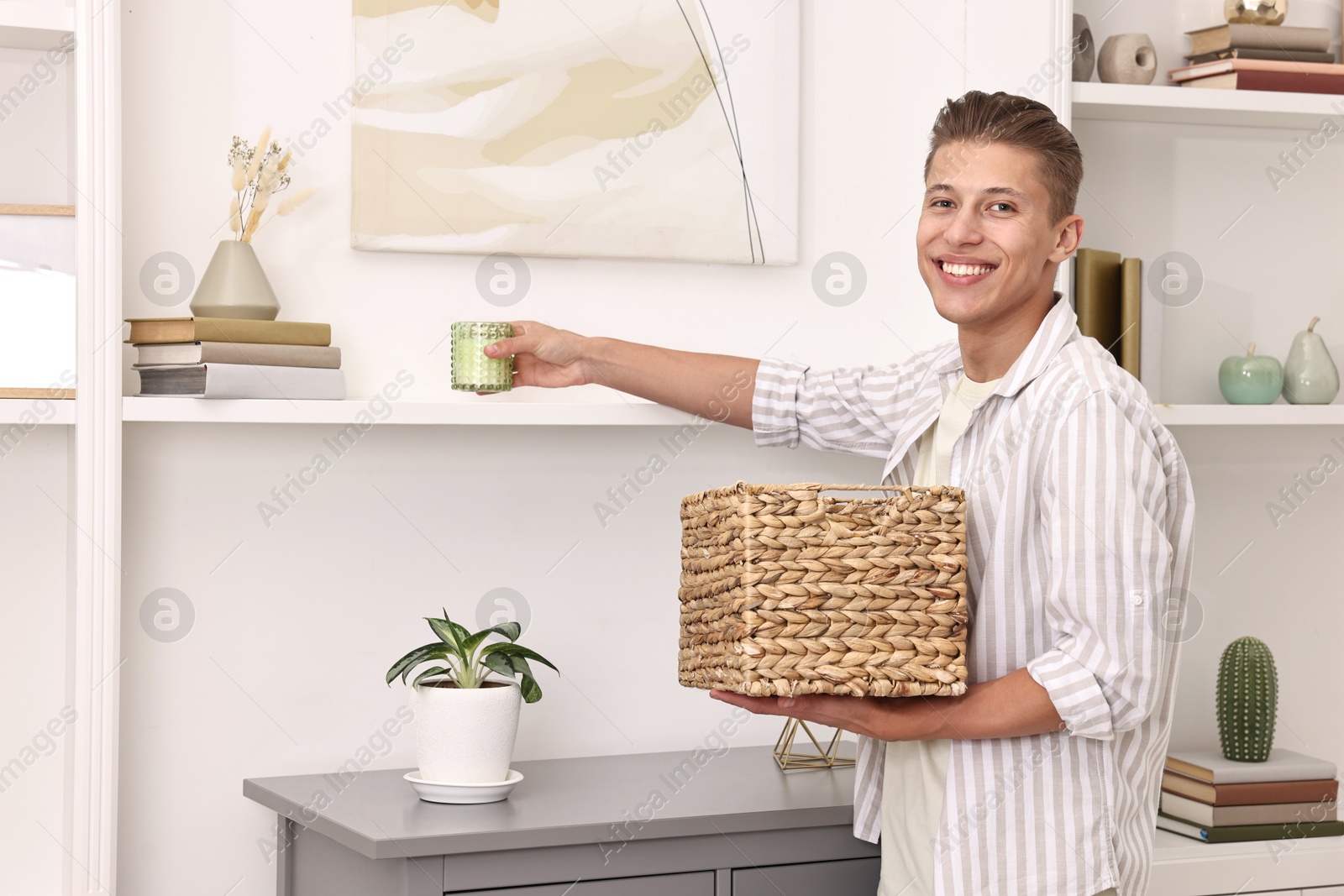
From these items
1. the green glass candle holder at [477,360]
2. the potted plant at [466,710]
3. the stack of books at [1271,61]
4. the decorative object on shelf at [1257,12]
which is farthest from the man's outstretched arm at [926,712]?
the decorative object on shelf at [1257,12]

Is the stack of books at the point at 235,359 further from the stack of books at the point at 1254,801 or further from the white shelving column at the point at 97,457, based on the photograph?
the stack of books at the point at 1254,801

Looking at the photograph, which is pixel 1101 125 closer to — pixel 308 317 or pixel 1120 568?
pixel 1120 568

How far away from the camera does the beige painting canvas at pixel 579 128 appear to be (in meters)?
1.96

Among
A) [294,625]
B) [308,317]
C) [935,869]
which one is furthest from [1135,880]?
[308,317]

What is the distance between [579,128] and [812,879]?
47.7 inches

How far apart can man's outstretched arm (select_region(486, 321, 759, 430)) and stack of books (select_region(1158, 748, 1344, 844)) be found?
96 centimetres

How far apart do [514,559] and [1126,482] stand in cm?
105

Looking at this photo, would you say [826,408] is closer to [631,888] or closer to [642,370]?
[642,370]

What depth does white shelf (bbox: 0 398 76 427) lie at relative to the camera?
164cm

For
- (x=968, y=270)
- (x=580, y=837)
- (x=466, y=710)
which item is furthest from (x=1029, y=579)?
(x=466, y=710)

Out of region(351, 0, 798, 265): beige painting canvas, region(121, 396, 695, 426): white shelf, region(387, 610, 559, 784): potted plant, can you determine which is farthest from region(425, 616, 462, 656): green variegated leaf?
region(351, 0, 798, 265): beige painting canvas

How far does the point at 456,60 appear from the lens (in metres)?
1.98

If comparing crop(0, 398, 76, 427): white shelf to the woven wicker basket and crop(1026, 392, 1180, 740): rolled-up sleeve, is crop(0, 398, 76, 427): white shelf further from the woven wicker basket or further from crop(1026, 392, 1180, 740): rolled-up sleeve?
crop(1026, 392, 1180, 740): rolled-up sleeve

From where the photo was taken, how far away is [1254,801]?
2.03m
